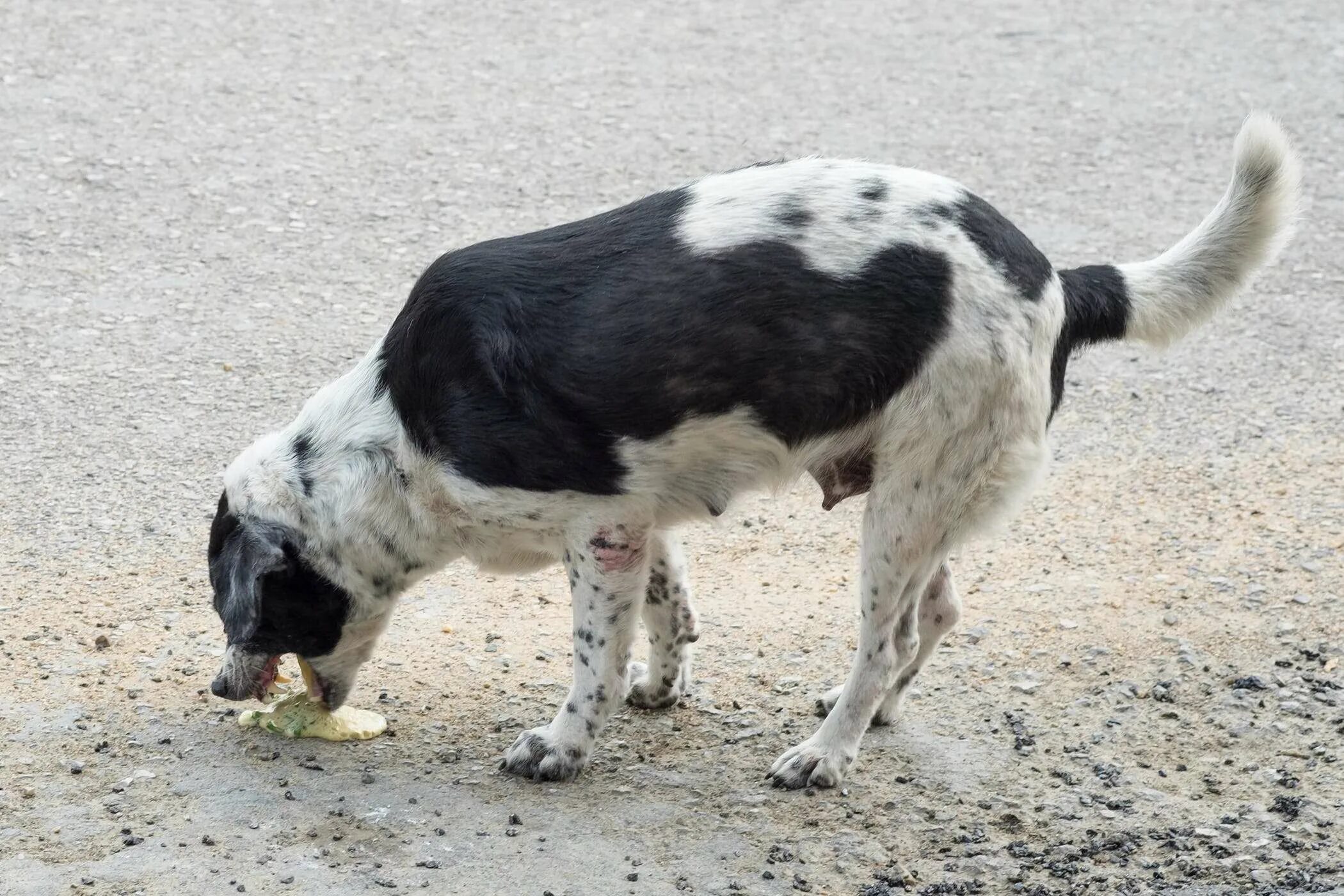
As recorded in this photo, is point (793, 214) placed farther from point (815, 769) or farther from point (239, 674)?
point (239, 674)

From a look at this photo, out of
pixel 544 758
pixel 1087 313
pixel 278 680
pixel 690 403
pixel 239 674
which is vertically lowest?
pixel 544 758

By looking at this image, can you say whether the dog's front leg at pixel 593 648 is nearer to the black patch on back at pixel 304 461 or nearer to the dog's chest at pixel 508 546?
the dog's chest at pixel 508 546

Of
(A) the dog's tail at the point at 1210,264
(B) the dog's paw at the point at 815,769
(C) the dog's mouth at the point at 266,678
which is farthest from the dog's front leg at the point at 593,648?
(A) the dog's tail at the point at 1210,264

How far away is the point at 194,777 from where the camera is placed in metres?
4.51

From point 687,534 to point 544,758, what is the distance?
168 centimetres

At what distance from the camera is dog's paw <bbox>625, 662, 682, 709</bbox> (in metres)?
5.10

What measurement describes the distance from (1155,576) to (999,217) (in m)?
1.99

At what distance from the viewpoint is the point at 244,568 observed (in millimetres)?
4523

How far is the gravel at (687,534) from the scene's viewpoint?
4.37m

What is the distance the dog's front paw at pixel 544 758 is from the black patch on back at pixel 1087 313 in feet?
5.48

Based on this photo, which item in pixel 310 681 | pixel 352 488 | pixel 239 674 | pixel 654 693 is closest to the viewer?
pixel 352 488

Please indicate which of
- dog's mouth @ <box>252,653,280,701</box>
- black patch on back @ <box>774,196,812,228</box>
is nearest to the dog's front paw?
dog's mouth @ <box>252,653,280,701</box>

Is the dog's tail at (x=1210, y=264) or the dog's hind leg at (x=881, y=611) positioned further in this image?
the dog's tail at (x=1210, y=264)

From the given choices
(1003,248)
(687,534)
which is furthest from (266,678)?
(1003,248)
